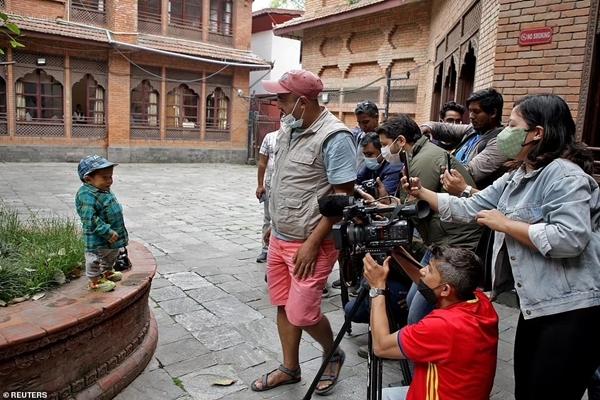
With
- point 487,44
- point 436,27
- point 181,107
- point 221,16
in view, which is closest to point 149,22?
point 221,16

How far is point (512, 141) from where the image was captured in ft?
6.83

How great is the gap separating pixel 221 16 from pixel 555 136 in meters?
19.7

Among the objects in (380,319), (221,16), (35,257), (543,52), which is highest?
(221,16)

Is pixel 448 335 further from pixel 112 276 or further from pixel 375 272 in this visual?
pixel 112 276

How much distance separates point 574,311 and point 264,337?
2321mm

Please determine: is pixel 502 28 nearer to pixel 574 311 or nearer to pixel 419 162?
pixel 419 162

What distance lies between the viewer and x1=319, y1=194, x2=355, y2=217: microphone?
89.8 inches

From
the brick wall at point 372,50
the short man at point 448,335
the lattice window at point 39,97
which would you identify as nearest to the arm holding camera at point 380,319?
the short man at point 448,335

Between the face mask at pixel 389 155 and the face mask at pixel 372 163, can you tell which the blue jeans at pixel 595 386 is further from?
the face mask at pixel 372 163

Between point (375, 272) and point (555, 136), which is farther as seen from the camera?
point (375, 272)

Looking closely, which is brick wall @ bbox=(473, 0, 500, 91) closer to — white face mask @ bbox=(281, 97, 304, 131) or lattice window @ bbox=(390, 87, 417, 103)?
white face mask @ bbox=(281, 97, 304, 131)

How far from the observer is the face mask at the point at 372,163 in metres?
4.11

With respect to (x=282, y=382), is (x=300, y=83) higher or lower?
higher

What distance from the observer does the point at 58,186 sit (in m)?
11.1
